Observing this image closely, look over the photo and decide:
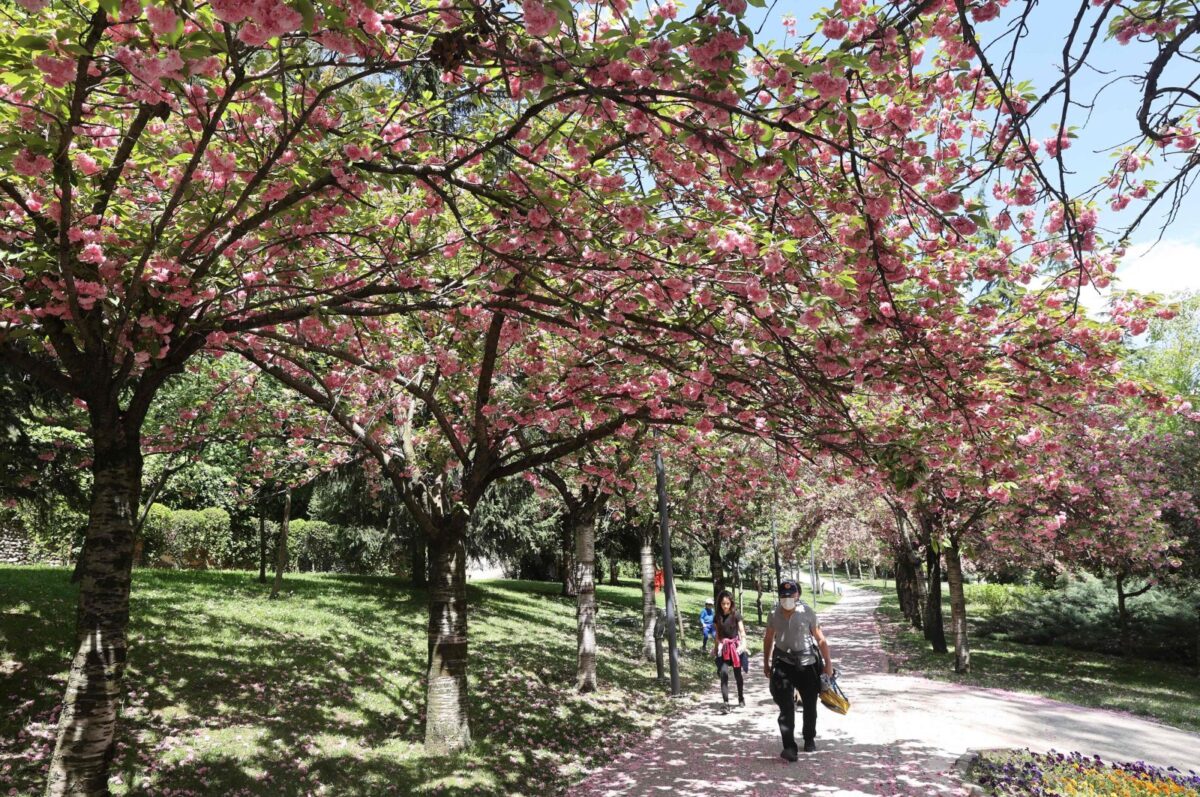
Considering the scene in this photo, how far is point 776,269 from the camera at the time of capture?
14.4 feet

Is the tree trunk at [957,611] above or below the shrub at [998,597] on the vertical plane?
above

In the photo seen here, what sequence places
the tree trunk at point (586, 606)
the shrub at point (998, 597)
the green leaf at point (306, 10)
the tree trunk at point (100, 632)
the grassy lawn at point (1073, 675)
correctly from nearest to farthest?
1. the green leaf at point (306, 10)
2. the tree trunk at point (100, 632)
3. the tree trunk at point (586, 606)
4. the grassy lawn at point (1073, 675)
5. the shrub at point (998, 597)

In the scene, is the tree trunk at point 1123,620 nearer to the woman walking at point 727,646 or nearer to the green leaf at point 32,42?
the woman walking at point 727,646

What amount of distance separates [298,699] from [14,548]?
71.9ft

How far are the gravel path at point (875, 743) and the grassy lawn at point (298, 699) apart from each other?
0.88 meters

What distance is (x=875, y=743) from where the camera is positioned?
840 centimetres

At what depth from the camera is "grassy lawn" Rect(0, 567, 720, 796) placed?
6531 mm

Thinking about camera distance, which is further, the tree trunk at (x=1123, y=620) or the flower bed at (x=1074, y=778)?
the tree trunk at (x=1123, y=620)

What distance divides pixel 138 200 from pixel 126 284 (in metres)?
0.85

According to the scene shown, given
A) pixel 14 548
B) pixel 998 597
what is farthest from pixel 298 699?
pixel 998 597

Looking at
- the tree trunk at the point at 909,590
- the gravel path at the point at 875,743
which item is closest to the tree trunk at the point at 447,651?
the gravel path at the point at 875,743

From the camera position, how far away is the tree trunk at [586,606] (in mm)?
11664

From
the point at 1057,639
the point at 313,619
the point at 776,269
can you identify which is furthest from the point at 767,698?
the point at 1057,639

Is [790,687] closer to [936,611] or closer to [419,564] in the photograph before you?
[936,611]
